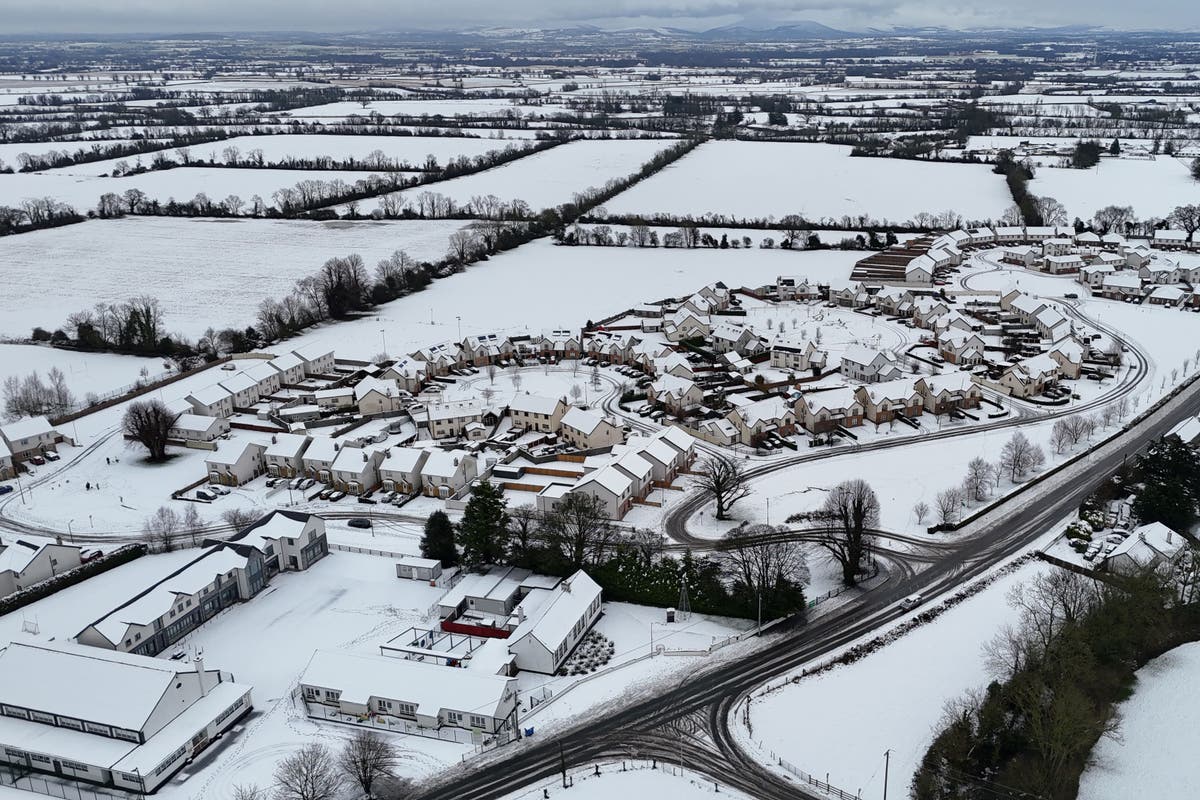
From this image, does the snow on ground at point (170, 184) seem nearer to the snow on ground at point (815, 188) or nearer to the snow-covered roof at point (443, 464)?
the snow on ground at point (815, 188)

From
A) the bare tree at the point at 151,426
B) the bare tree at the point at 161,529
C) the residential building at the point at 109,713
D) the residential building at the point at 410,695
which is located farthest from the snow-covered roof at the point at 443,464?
the residential building at the point at 109,713

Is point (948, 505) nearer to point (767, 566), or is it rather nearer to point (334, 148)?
point (767, 566)

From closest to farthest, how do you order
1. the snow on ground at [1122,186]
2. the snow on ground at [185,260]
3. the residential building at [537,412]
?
the residential building at [537,412], the snow on ground at [185,260], the snow on ground at [1122,186]

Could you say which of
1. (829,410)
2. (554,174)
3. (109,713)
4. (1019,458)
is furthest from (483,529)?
(554,174)

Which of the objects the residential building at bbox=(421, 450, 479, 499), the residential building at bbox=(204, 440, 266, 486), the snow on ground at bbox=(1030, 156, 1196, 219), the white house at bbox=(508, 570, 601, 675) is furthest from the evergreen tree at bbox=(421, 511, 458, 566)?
the snow on ground at bbox=(1030, 156, 1196, 219)

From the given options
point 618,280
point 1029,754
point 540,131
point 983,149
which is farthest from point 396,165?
point 1029,754

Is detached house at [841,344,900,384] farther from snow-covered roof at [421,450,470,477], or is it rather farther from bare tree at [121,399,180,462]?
bare tree at [121,399,180,462]

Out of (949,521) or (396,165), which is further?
(396,165)

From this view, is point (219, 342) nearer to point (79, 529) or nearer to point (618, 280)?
point (79, 529)
